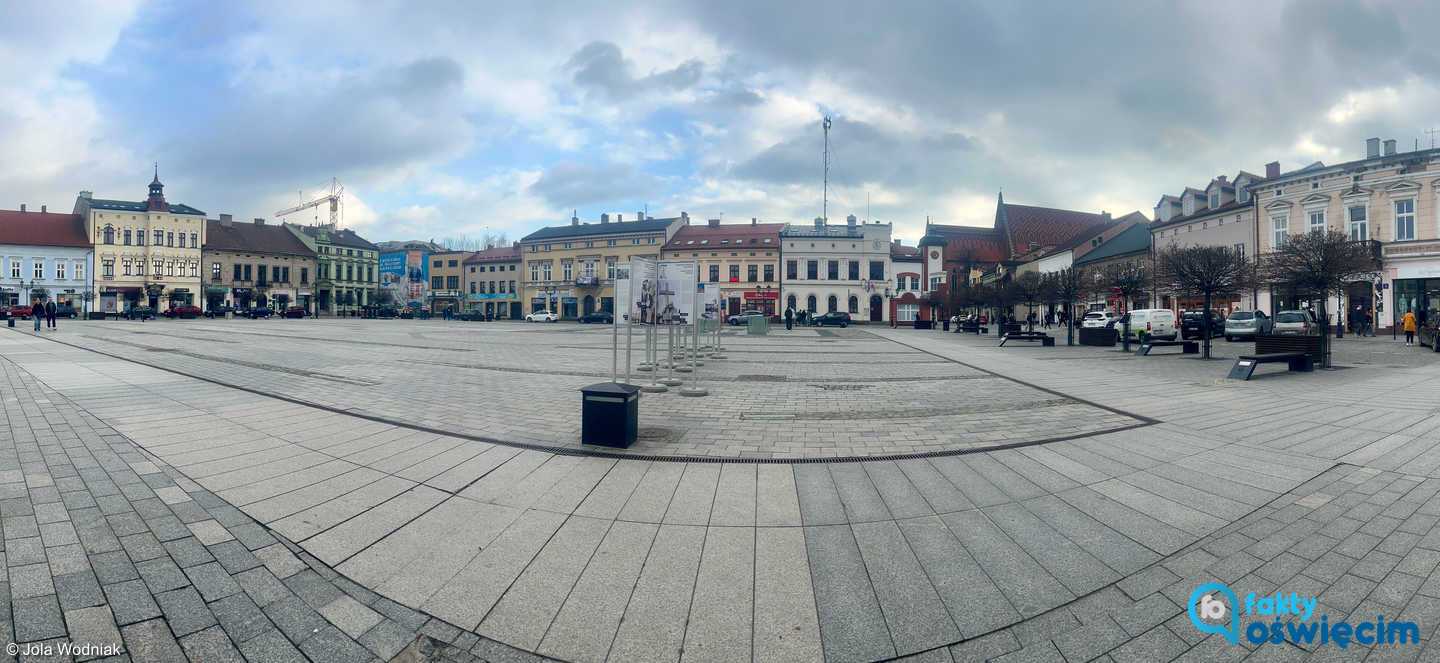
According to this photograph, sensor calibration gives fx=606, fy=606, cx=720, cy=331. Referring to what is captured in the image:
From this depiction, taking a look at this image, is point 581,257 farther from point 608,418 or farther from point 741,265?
point 608,418

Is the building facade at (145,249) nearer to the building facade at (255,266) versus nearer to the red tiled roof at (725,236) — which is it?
the building facade at (255,266)

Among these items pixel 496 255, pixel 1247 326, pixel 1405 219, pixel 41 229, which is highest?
pixel 41 229

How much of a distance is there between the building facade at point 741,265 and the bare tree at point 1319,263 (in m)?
49.6

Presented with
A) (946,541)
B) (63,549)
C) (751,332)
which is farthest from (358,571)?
(751,332)

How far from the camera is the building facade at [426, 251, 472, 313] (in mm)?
92812

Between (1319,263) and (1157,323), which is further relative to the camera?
(1157,323)

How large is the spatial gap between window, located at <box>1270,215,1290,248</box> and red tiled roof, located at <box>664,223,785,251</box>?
43105 mm

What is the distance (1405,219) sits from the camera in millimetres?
33031

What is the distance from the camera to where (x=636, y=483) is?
17.4ft

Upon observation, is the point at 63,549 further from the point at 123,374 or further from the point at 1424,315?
the point at 1424,315

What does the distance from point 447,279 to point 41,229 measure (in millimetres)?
42979

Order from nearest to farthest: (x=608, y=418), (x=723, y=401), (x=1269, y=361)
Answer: (x=608, y=418) < (x=723, y=401) < (x=1269, y=361)

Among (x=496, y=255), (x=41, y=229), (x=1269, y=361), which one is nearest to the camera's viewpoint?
(x=1269, y=361)
